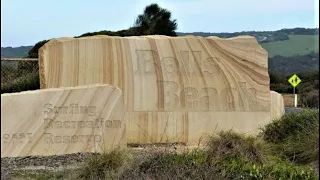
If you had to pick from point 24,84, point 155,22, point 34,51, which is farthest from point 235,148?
point 155,22

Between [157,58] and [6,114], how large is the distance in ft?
11.8

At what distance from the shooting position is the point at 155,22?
25000mm

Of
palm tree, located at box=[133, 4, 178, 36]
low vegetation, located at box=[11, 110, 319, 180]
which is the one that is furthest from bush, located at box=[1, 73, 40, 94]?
palm tree, located at box=[133, 4, 178, 36]

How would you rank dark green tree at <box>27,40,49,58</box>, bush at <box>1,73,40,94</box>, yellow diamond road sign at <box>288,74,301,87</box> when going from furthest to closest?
yellow diamond road sign at <box>288,74,301,87</box>, dark green tree at <box>27,40,49,58</box>, bush at <box>1,73,40,94</box>

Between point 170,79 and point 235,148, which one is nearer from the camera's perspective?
point 235,148

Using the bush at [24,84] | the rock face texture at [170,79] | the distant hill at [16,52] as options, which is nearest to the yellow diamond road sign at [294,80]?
the distant hill at [16,52]

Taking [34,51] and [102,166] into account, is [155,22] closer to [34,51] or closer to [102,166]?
[34,51]

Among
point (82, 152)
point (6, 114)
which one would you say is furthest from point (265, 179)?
point (6, 114)

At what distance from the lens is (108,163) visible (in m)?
7.21

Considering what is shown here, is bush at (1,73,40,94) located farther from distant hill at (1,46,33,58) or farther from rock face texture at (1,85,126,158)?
rock face texture at (1,85,126,158)

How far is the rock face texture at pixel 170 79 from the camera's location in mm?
11117

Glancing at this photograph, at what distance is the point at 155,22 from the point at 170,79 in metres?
14.0

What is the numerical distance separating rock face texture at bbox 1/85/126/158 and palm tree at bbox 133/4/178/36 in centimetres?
1510

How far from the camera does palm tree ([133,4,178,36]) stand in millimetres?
24344
